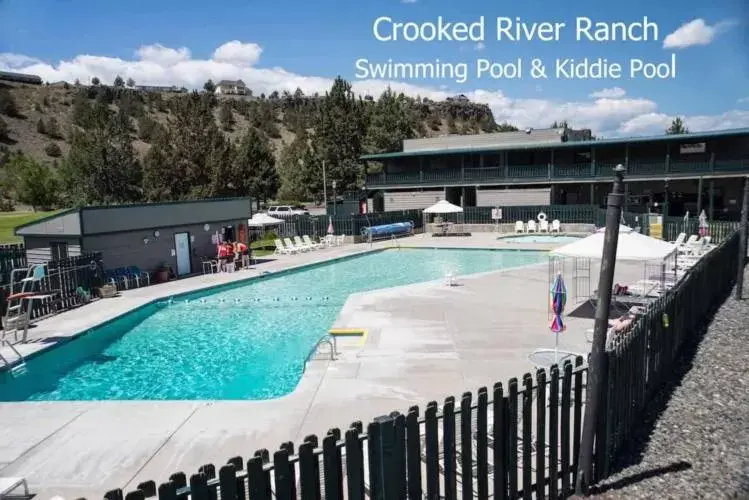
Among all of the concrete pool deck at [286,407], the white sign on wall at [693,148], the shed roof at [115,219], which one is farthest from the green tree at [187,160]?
the white sign on wall at [693,148]

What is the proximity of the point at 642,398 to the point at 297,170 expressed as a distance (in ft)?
188

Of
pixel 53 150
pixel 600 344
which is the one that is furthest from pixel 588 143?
pixel 53 150

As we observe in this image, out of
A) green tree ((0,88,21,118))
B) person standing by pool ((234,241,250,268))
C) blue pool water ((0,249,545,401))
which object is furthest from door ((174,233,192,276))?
green tree ((0,88,21,118))

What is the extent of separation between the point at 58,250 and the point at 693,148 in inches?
1432

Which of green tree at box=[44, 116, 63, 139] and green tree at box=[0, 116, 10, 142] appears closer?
green tree at box=[0, 116, 10, 142]

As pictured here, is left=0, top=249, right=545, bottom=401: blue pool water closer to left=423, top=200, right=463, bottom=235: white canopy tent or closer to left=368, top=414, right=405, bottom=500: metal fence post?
left=368, top=414, right=405, bottom=500: metal fence post

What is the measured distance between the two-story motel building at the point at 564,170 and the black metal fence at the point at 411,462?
29.8 meters

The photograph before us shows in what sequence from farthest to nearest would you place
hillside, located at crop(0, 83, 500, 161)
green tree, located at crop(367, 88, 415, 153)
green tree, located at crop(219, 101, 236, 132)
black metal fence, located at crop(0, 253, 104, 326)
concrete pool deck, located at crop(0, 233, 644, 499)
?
green tree, located at crop(219, 101, 236, 132) < hillside, located at crop(0, 83, 500, 161) < green tree, located at crop(367, 88, 415, 153) < black metal fence, located at crop(0, 253, 104, 326) < concrete pool deck, located at crop(0, 233, 644, 499)

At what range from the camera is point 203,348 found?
41.5 feet

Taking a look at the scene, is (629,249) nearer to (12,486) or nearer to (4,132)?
(12,486)

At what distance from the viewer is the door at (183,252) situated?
20.7 meters

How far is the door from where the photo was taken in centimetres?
2067

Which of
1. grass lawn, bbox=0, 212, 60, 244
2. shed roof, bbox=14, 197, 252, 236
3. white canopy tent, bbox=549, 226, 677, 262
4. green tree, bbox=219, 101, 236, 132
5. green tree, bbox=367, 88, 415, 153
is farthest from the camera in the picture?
green tree, bbox=219, 101, 236, 132

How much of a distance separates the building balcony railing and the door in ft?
76.6
